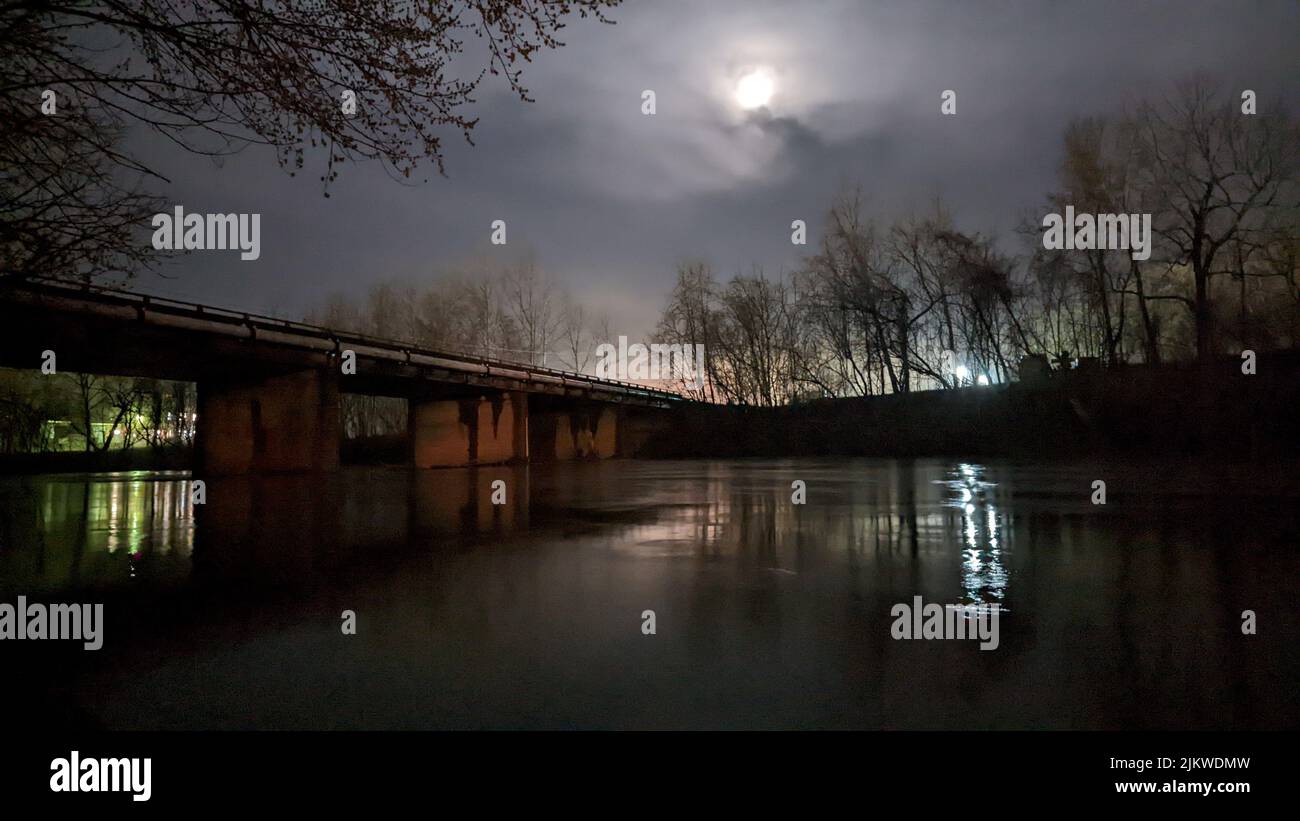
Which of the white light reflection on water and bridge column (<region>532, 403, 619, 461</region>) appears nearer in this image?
the white light reflection on water

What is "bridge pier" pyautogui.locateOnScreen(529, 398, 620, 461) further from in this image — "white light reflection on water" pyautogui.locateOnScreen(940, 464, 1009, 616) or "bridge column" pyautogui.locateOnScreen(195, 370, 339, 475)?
"white light reflection on water" pyautogui.locateOnScreen(940, 464, 1009, 616)

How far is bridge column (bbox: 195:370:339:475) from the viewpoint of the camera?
86.9 feet

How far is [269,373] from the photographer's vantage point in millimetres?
27047

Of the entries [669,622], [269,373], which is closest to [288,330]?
[269,373]

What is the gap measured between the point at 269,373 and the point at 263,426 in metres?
2.20

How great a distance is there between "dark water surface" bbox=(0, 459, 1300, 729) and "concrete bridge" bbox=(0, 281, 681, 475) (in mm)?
7016

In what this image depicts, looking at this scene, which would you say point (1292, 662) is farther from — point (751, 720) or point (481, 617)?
point (481, 617)

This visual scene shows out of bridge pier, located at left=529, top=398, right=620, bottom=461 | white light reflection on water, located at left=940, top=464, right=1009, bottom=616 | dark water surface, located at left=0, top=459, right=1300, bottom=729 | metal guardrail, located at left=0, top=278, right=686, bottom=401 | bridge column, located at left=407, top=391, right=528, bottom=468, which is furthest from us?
bridge pier, located at left=529, top=398, right=620, bottom=461

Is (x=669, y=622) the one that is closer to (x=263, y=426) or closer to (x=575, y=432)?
(x=263, y=426)

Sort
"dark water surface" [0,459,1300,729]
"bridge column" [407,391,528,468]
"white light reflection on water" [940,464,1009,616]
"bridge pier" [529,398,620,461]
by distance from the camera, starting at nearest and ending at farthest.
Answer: "dark water surface" [0,459,1300,729] < "white light reflection on water" [940,464,1009,616] < "bridge column" [407,391,528,468] < "bridge pier" [529,398,620,461]

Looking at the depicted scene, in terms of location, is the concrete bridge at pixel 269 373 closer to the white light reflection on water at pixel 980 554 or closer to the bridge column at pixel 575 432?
the bridge column at pixel 575 432

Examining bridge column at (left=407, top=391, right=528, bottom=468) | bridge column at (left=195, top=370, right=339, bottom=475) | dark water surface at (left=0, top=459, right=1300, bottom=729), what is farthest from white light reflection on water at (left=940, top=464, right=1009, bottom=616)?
bridge column at (left=407, top=391, right=528, bottom=468)

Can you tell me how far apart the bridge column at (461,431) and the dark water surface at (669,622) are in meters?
26.8

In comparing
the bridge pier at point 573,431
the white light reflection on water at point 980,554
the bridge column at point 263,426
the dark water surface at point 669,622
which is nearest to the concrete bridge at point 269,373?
the bridge column at point 263,426
